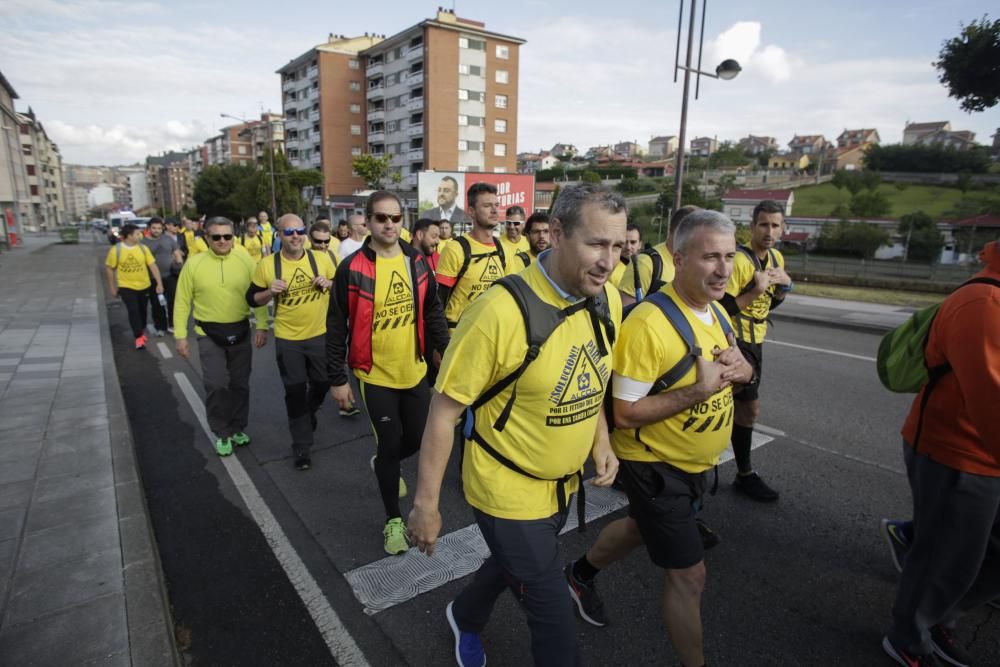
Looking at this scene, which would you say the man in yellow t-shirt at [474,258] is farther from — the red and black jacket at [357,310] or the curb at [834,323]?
the curb at [834,323]

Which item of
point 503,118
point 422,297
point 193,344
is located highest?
point 503,118

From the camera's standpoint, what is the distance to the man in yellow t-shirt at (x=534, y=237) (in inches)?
206

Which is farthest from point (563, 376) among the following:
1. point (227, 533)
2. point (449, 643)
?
point (227, 533)

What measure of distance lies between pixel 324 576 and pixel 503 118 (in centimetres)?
6512

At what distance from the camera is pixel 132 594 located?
302 centimetres

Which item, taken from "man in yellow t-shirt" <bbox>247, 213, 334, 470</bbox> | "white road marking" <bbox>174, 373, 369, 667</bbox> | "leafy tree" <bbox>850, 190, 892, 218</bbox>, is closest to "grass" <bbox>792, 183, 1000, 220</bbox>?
"leafy tree" <bbox>850, 190, 892, 218</bbox>

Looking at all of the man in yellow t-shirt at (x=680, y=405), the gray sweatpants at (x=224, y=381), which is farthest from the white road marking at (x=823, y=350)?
the gray sweatpants at (x=224, y=381)

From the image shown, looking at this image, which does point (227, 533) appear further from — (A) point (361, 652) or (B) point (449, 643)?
(B) point (449, 643)

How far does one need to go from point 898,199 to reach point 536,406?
86.2 metres

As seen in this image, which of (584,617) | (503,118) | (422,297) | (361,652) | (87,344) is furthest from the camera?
(503,118)

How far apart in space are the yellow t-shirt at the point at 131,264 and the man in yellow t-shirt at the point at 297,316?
577cm

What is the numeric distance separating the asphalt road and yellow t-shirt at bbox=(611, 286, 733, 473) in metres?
1.10

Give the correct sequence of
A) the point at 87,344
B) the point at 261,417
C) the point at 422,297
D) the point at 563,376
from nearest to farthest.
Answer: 1. the point at 563,376
2. the point at 422,297
3. the point at 261,417
4. the point at 87,344

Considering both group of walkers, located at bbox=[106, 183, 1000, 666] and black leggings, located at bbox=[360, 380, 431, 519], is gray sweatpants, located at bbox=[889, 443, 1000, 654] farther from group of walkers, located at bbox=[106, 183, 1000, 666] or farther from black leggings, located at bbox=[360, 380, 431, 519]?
black leggings, located at bbox=[360, 380, 431, 519]
